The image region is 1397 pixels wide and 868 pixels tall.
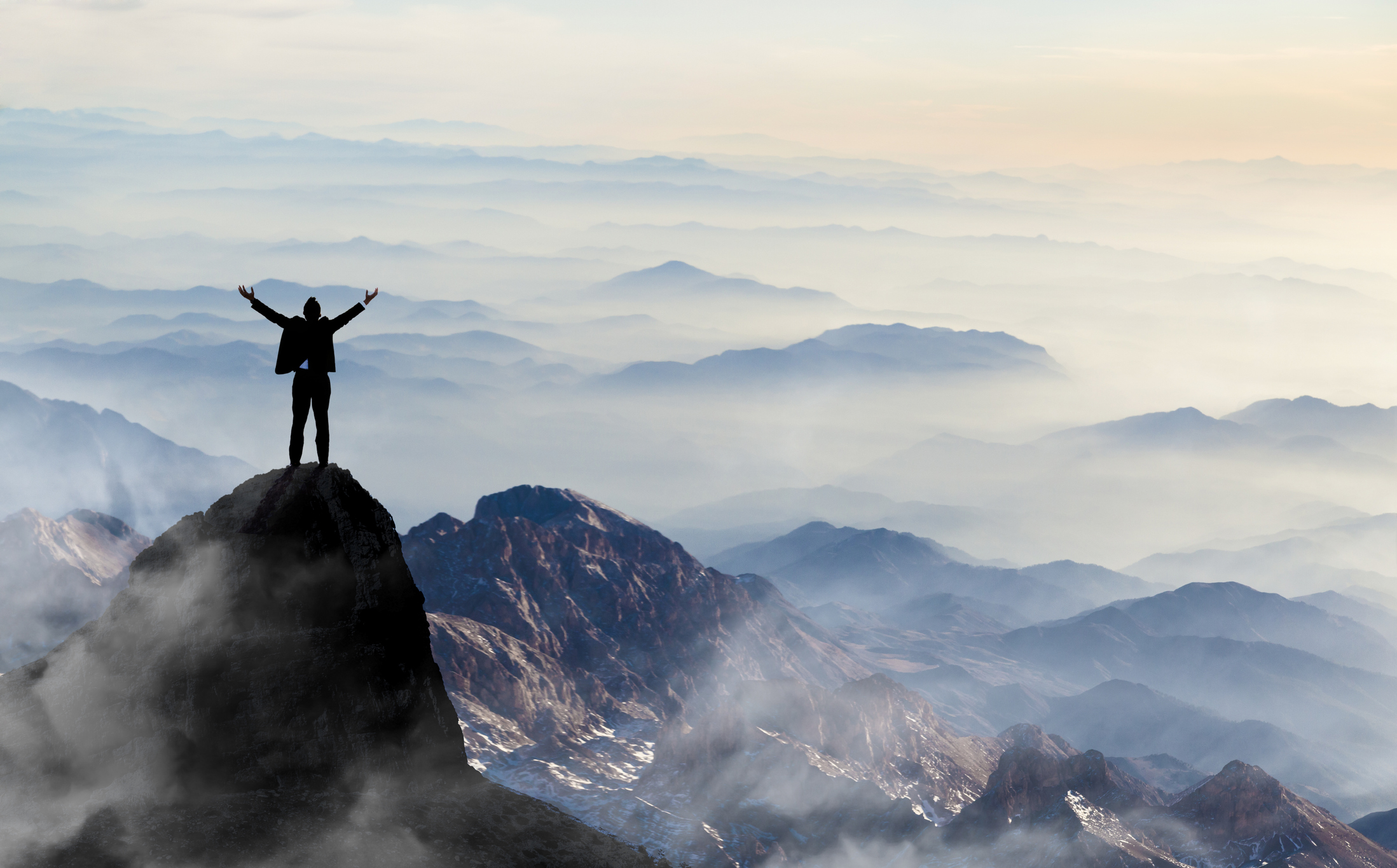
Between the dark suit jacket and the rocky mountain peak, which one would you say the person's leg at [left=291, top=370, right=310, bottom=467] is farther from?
the rocky mountain peak

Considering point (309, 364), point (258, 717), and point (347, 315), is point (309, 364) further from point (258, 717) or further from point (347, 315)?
point (258, 717)

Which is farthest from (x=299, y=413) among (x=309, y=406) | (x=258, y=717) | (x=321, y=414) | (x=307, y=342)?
(x=258, y=717)

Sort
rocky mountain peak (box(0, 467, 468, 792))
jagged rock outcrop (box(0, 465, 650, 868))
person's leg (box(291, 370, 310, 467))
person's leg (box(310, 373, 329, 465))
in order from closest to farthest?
1. jagged rock outcrop (box(0, 465, 650, 868))
2. rocky mountain peak (box(0, 467, 468, 792))
3. person's leg (box(291, 370, 310, 467))
4. person's leg (box(310, 373, 329, 465))

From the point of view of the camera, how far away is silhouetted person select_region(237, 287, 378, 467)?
33688mm

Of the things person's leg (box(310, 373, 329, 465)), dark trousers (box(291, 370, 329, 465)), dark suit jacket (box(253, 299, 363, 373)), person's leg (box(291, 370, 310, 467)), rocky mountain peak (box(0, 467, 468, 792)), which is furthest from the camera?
person's leg (box(310, 373, 329, 465))

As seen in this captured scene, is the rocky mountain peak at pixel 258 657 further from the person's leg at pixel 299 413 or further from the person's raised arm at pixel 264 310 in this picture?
the person's raised arm at pixel 264 310

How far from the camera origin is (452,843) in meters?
32.2

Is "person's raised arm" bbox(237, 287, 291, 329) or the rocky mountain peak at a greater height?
"person's raised arm" bbox(237, 287, 291, 329)

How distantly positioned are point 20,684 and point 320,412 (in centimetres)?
1059

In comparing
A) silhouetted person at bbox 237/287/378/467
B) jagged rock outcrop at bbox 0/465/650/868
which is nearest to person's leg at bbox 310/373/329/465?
silhouetted person at bbox 237/287/378/467

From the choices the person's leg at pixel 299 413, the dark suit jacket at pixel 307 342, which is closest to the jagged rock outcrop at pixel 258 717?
the person's leg at pixel 299 413

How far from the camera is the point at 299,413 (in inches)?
1325

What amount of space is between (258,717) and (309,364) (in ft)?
33.6

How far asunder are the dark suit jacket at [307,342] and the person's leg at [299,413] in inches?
18.3
